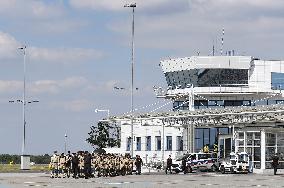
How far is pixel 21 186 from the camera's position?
3734cm

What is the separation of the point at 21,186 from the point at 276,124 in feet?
102

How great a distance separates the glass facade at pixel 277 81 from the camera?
88062 millimetres

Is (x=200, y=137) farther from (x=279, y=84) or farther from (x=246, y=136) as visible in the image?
(x=246, y=136)

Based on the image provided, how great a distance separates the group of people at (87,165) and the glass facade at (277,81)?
3549 cm

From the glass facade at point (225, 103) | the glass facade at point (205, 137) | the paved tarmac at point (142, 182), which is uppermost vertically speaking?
the glass facade at point (225, 103)

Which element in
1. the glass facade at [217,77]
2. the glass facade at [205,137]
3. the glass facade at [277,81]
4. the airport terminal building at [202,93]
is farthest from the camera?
the glass facade at [277,81]

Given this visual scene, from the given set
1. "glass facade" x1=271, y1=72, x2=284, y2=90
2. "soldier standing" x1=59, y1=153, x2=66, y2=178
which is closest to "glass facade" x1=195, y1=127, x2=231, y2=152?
"glass facade" x1=271, y1=72, x2=284, y2=90

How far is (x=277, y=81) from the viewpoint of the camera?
8894cm

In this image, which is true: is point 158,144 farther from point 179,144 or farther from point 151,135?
point 179,144

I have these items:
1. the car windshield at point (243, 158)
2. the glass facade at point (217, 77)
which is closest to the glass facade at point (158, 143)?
the glass facade at point (217, 77)

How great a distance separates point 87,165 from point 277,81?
44744 mm

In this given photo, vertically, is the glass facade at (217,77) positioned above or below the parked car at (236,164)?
above

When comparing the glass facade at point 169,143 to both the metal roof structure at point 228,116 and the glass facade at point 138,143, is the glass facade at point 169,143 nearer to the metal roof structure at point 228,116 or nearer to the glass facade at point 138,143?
the glass facade at point 138,143

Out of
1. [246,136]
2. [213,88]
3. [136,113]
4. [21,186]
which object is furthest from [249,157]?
[21,186]
